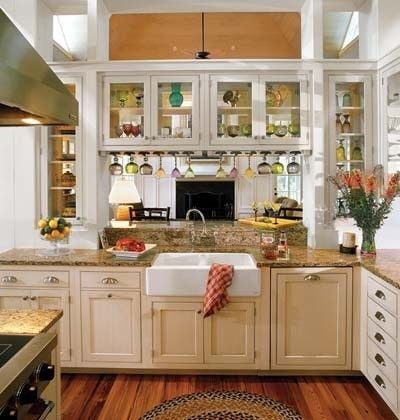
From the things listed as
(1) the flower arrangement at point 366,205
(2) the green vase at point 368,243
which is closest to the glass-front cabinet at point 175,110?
(1) the flower arrangement at point 366,205

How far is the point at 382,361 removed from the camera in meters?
2.60

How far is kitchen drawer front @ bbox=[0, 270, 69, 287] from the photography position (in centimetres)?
306

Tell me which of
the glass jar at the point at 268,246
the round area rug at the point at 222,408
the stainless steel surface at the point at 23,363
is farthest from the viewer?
the glass jar at the point at 268,246

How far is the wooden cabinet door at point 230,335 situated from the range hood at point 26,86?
170 centimetres

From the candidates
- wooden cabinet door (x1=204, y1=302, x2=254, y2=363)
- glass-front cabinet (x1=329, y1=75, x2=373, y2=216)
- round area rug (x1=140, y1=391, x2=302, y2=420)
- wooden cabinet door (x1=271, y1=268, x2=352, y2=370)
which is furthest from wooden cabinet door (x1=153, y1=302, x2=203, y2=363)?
glass-front cabinet (x1=329, y1=75, x2=373, y2=216)

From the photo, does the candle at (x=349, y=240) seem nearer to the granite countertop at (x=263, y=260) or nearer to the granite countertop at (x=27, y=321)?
the granite countertop at (x=263, y=260)

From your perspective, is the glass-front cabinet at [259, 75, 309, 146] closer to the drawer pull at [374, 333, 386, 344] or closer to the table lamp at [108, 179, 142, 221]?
the table lamp at [108, 179, 142, 221]

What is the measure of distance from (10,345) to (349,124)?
299 cm

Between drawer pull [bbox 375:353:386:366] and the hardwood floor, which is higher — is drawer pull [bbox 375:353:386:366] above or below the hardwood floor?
above

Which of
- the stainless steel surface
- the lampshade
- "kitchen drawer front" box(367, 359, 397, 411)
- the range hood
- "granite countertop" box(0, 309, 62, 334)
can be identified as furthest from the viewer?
the lampshade

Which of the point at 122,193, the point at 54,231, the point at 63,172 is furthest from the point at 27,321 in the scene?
the point at 122,193

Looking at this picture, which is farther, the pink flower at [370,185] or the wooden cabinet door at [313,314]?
the pink flower at [370,185]

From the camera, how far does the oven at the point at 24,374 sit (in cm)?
114

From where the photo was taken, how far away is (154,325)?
9.89 feet
